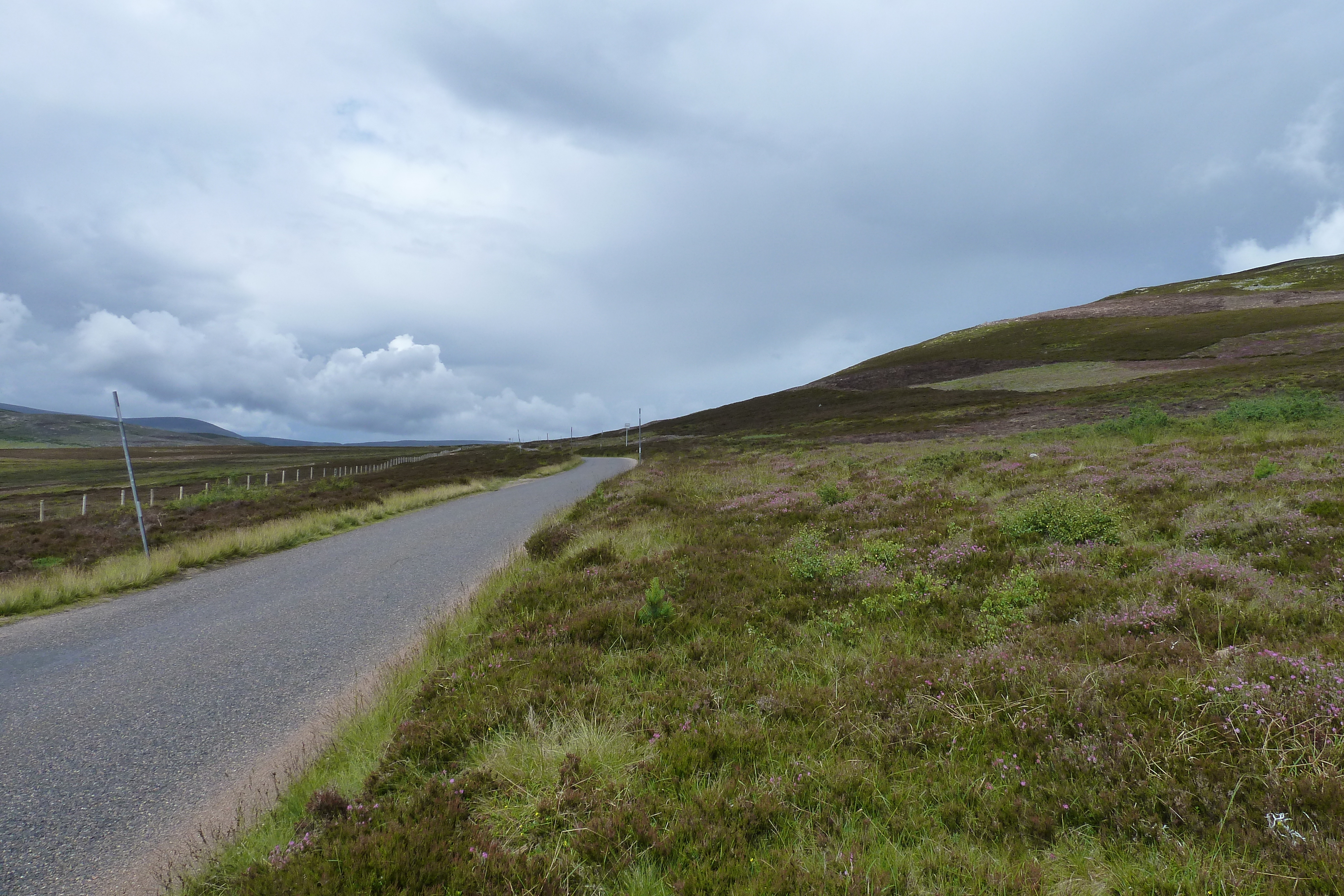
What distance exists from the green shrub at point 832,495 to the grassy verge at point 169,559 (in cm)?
1569

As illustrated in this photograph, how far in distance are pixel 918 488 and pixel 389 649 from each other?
40.0 feet

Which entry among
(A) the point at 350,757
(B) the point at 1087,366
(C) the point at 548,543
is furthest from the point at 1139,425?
(B) the point at 1087,366

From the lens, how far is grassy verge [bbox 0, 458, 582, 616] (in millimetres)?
10859

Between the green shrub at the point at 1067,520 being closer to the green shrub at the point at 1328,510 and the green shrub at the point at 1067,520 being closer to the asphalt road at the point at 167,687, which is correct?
the green shrub at the point at 1328,510

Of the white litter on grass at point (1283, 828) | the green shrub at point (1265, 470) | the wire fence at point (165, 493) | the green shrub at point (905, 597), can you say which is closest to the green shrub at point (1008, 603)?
the green shrub at point (905, 597)

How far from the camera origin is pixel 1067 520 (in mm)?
8594

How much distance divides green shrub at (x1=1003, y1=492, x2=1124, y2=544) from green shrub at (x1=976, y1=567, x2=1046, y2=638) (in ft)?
7.17

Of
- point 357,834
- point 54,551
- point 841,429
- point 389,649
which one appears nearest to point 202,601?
point 389,649

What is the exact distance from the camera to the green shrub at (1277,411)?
22188 millimetres

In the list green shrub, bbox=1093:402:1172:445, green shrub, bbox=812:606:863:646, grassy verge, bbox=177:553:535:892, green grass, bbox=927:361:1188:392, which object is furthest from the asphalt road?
green grass, bbox=927:361:1188:392

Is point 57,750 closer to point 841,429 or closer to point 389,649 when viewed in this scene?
point 389,649

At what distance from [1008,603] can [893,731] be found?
292cm

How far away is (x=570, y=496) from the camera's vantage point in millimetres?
26984

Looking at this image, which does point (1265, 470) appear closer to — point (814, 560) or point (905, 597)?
point (905, 597)
